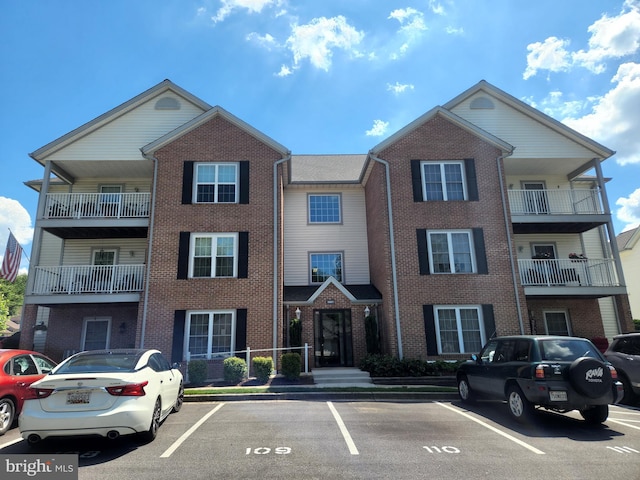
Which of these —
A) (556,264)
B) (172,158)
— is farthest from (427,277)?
(172,158)

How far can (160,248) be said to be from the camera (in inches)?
566

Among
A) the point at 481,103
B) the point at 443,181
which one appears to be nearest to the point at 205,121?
the point at 443,181

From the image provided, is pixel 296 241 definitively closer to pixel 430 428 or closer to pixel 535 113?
pixel 430 428

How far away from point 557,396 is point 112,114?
1853cm

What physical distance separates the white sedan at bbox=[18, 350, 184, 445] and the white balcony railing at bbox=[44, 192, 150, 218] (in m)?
10.8

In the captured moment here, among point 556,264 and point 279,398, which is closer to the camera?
point 279,398

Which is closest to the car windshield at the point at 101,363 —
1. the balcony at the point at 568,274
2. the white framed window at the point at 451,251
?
the white framed window at the point at 451,251

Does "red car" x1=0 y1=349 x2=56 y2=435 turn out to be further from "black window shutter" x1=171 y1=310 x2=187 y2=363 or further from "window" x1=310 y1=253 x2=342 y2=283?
"window" x1=310 y1=253 x2=342 y2=283

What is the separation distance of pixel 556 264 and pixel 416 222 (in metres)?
6.29

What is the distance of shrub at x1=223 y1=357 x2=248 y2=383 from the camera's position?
1209 centimetres

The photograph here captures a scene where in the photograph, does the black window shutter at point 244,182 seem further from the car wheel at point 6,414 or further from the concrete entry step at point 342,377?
the car wheel at point 6,414

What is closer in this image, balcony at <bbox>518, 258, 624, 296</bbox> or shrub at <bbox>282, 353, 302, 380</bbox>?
shrub at <bbox>282, 353, 302, 380</bbox>

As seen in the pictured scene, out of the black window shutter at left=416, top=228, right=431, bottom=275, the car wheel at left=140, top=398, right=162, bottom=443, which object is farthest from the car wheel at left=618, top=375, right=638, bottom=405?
the car wheel at left=140, top=398, right=162, bottom=443

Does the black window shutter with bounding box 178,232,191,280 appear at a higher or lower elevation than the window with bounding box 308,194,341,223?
lower
